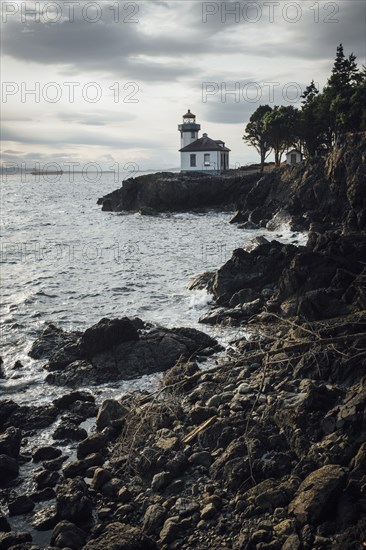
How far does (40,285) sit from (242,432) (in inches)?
926

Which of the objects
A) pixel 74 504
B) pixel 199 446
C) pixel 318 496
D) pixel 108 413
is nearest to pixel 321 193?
pixel 108 413

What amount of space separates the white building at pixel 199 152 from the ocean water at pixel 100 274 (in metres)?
19.8

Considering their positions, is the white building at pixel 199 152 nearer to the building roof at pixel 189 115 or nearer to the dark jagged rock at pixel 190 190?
the building roof at pixel 189 115

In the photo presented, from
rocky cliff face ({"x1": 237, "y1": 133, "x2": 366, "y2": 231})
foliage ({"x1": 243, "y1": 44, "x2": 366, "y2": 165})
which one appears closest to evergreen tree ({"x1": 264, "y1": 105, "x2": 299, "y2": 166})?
foliage ({"x1": 243, "y1": 44, "x2": 366, "y2": 165})

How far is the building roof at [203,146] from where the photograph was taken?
87000 mm

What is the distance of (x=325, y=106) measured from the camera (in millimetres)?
67438

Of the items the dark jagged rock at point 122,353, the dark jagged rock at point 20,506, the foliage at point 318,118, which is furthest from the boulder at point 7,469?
the foliage at point 318,118

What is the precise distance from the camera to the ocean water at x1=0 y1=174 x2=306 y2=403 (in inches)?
911

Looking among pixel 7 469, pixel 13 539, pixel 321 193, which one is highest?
pixel 321 193

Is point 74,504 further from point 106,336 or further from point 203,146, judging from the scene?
point 203,146

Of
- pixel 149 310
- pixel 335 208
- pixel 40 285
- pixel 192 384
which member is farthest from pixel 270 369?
pixel 335 208

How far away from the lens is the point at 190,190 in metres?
73.6

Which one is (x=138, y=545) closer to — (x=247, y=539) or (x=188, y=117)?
(x=247, y=539)

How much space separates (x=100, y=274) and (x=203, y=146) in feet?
186
